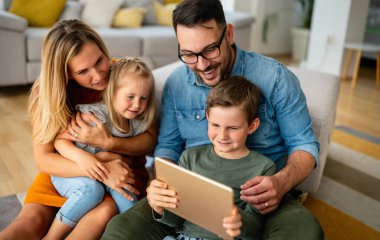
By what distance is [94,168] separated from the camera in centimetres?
144

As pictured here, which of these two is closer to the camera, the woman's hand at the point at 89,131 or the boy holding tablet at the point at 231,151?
the boy holding tablet at the point at 231,151

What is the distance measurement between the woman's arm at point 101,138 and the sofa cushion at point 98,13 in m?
2.41

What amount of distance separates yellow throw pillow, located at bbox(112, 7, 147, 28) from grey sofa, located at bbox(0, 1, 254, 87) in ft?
0.24

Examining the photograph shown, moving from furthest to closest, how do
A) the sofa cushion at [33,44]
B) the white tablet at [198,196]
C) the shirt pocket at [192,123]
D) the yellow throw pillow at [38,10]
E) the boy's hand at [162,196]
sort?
the yellow throw pillow at [38,10] → the sofa cushion at [33,44] → the shirt pocket at [192,123] → the boy's hand at [162,196] → the white tablet at [198,196]

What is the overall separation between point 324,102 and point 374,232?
58 centimetres

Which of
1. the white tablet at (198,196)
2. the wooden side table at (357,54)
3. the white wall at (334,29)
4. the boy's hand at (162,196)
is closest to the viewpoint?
the white tablet at (198,196)

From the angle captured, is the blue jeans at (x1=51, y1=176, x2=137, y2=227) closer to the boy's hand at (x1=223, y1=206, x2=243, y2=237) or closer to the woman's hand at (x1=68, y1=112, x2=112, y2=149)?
the woman's hand at (x1=68, y1=112, x2=112, y2=149)

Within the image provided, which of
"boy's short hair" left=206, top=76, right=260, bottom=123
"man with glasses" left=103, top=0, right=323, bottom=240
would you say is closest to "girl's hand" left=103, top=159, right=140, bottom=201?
"man with glasses" left=103, top=0, right=323, bottom=240

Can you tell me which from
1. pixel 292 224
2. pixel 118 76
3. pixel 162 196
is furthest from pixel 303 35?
pixel 162 196

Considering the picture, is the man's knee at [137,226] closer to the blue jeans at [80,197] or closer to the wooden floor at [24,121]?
the blue jeans at [80,197]

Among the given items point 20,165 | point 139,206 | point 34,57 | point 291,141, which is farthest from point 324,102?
point 34,57

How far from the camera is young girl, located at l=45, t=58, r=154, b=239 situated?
144 cm

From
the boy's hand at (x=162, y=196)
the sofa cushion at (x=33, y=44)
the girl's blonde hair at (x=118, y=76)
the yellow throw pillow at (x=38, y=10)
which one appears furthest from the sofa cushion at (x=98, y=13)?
the boy's hand at (x=162, y=196)

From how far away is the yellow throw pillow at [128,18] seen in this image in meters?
3.90
